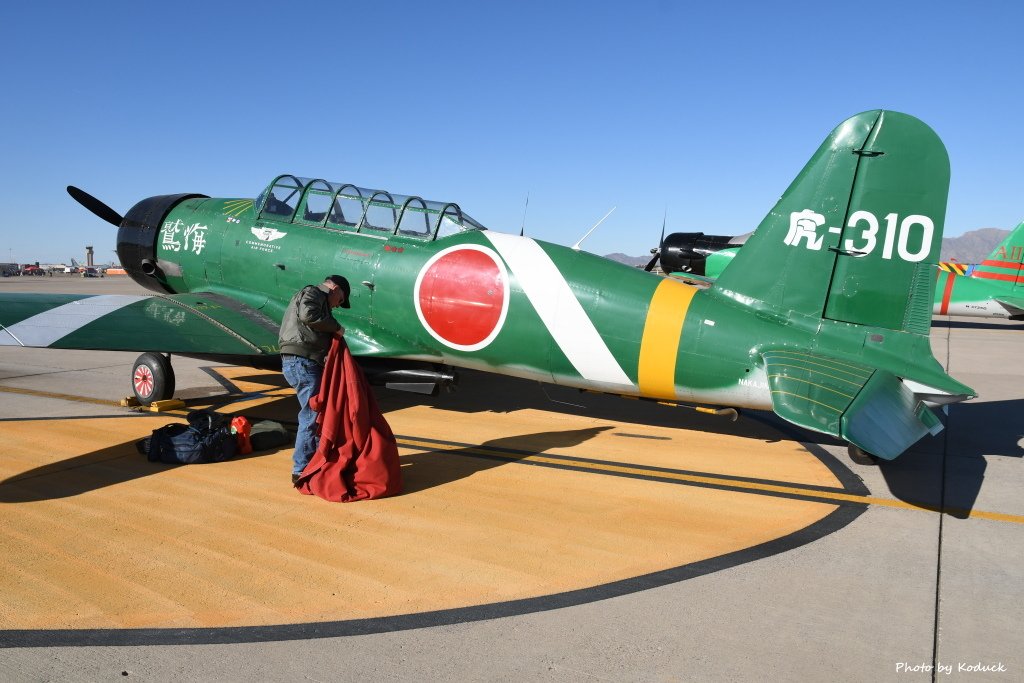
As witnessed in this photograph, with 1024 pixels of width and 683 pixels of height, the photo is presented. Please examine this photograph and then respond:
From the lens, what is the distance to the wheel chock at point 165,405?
8461 millimetres

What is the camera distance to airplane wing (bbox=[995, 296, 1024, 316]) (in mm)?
21766

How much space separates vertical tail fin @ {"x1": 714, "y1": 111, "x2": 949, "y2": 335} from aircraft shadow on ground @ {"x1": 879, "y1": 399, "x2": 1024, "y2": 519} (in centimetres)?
134

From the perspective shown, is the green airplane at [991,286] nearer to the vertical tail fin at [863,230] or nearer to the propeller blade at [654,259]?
the propeller blade at [654,259]

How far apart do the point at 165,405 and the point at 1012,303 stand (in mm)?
23969

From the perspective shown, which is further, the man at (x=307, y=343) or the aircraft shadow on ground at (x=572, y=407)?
the aircraft shadow on ground at (x=572, y=407)

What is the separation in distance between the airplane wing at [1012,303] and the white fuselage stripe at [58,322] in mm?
24050

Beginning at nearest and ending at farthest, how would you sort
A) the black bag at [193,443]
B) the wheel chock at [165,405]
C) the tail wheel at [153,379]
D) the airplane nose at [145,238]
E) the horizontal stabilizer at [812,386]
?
the horizontal stabilizer at [812,386]
the black bag at [193,443]
the wheel chock at [165,405]
the tail wheel at [153,379]
the airplane nose at [145,238]

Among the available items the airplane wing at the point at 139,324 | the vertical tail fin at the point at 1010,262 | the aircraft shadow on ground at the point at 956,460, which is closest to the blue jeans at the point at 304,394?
the airplane wing at the point at 139,324

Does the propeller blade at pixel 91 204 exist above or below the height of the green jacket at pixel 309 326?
above

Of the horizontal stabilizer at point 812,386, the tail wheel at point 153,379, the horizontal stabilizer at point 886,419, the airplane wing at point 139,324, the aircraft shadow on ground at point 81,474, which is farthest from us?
the tail wheel at point 153,379

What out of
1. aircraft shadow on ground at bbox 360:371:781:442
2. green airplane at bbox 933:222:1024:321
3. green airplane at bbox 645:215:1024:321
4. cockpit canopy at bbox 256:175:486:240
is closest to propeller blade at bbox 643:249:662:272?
green airplane at bbox 645:215:1024:321

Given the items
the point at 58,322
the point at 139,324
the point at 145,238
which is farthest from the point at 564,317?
the point at 145,238

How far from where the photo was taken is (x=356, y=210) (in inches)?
355

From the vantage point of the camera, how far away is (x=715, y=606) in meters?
3.93
